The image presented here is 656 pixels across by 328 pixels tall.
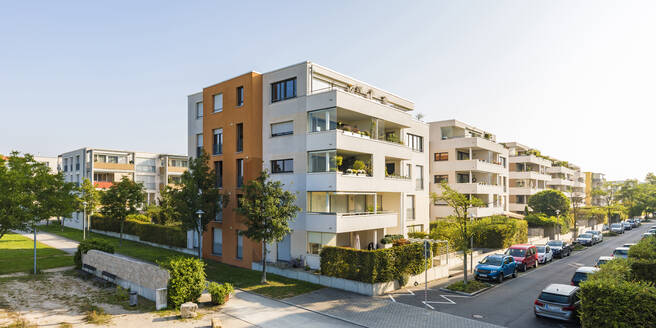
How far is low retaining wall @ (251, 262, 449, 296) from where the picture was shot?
69.3 feet

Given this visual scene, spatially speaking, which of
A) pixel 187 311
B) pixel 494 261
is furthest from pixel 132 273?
pixel 494 261

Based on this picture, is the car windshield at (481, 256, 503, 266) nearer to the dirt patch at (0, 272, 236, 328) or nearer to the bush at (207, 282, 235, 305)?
the bush at (207, 282, 235, 305)

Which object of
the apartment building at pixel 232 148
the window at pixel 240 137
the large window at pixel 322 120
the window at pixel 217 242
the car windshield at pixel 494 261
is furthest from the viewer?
the window at pixel 217 242

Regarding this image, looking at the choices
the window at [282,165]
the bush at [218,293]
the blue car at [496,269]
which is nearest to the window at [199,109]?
the window at [282,165]

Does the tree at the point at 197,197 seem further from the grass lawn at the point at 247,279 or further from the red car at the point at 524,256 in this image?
the red car at the point at 524,256

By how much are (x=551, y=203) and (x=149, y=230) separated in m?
54.2

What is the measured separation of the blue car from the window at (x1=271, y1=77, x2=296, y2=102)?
57.8 ft

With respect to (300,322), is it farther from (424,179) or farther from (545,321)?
(424,179)

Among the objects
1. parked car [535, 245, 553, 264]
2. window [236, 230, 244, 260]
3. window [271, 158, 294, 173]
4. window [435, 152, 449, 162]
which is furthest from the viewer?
window [435, 152, 449, 162]

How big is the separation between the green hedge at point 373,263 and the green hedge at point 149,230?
15.5 m

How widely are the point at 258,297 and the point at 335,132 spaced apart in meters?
11.2

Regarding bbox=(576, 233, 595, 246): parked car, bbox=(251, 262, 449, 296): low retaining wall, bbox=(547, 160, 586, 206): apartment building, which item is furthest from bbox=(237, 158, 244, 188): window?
bbox=(547, 160, 586, 206): apartment building

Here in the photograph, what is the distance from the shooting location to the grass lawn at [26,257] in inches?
1053

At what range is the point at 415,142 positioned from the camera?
123 feet
